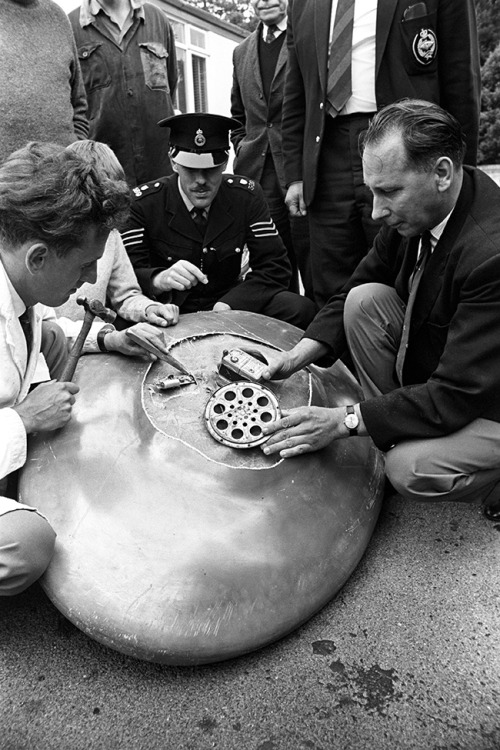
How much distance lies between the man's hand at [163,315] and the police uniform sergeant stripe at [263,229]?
984 mm

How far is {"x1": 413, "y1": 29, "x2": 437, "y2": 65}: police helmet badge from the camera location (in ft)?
9.85

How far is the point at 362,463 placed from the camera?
2.33m

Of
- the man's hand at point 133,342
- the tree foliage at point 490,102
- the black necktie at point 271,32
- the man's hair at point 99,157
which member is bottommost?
the tree foliage at point 490,102

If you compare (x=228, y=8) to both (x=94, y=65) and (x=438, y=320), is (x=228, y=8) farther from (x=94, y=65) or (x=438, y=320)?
(x=438, y=320)

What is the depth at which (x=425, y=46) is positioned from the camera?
3020 mm

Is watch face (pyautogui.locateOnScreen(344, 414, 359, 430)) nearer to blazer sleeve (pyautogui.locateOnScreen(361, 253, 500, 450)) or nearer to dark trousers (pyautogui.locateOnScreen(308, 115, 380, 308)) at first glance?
blazer sleeve (pyautogui.locateOnScreen(361, 253, 500, 450))

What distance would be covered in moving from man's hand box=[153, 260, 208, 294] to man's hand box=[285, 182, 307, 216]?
71cm

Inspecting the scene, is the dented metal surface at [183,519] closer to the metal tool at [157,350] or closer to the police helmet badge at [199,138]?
the metal tool at [157,350]

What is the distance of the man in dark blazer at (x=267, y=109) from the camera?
13.9 ft

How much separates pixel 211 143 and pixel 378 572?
6.81 ft

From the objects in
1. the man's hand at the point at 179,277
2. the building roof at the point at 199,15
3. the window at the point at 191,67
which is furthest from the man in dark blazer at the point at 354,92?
the window at the point at 191,67

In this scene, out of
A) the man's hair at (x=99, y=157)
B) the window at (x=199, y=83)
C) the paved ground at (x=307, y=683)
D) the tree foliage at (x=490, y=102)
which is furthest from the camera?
the tree foliage at (x=490, y=102)

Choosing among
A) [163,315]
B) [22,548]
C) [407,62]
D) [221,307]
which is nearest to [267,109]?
[407,62]

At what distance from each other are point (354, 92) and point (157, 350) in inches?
65.9
